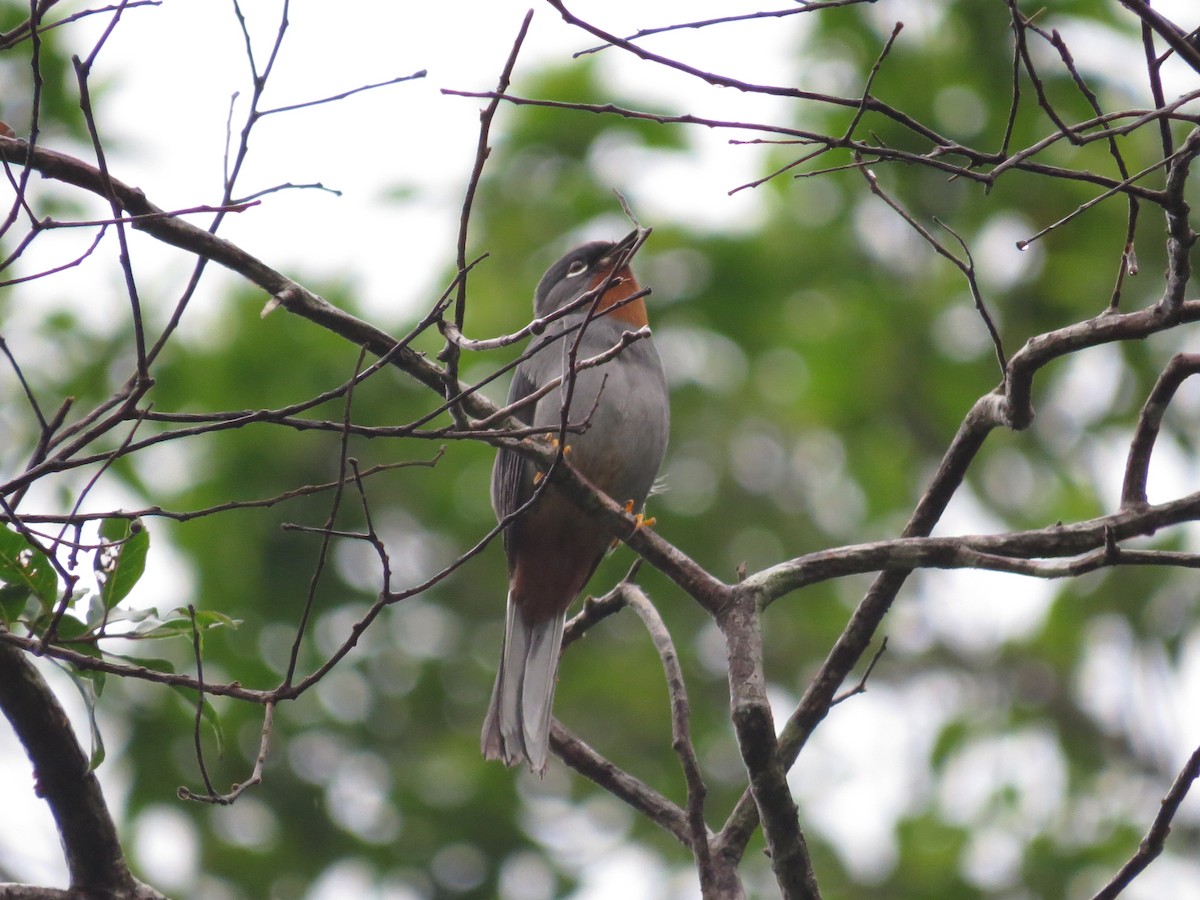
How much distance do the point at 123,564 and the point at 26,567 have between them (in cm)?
20

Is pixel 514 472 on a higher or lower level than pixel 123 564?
higher

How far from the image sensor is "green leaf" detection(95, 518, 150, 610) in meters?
2.88

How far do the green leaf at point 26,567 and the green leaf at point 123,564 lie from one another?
109 mm

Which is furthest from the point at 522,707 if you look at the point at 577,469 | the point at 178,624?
the point at 178,624

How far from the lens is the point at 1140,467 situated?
291cm

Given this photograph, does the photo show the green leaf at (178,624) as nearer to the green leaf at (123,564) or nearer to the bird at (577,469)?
the green leaf at (123,564)

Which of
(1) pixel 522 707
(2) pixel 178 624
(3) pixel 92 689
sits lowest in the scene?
(3) pixel 92 689

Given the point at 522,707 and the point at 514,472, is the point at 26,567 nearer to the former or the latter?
the point at 522,707

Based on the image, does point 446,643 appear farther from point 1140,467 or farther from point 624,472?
point 1140,467

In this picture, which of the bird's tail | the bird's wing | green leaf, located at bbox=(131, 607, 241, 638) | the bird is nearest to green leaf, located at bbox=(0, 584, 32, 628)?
green leaf, located at bbox=(131, 607, 241, 638)

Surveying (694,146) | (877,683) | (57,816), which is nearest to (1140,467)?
(57,816)

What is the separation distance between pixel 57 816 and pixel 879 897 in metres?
6.97

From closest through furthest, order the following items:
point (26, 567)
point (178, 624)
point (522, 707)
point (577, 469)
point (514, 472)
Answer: point (26, 567) → point (178, 624) → point (522, 707) → point (577, 469) → point (514, 472)

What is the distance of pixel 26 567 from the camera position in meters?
2.77
